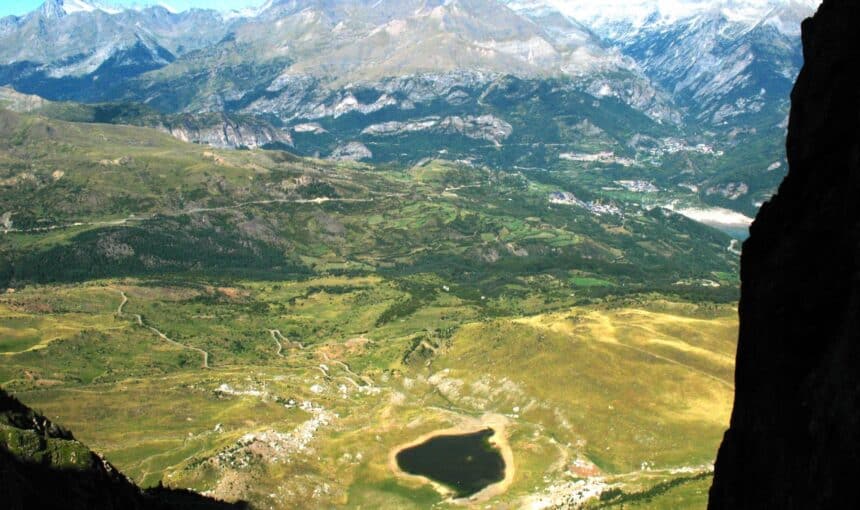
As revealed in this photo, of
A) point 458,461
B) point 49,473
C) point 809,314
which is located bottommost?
point 458,461

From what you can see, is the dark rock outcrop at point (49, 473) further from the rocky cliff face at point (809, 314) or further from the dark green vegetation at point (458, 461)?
the dark green vegetation at point (458, 461)

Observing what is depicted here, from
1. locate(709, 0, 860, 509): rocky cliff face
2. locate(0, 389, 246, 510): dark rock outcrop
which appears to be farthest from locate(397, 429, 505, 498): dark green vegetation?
locate(709, 0, 860, 509): rocky cliff face

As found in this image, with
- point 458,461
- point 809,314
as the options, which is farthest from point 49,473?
point 458,461

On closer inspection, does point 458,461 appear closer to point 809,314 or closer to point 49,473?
point 49,473

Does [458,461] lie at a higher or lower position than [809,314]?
lower

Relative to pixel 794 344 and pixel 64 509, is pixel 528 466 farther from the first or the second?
pixel 794 344

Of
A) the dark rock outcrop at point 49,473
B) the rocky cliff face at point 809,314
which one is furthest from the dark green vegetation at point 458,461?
the rocky cliff face at point 809,314
